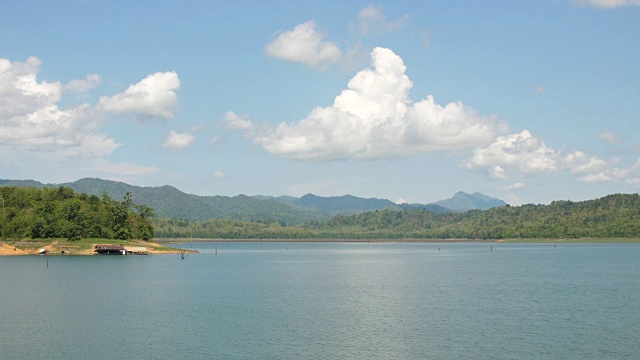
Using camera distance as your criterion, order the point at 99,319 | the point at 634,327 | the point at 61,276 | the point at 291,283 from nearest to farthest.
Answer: the point at 634,327 < the point at 99,319 < the point at 291,283 < the point at 61,276

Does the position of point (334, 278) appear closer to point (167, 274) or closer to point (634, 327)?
point (167, 274)

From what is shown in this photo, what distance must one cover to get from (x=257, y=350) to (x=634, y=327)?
4500 cm

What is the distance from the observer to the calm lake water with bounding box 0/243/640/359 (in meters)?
63.7

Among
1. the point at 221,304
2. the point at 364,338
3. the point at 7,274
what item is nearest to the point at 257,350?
the point at 364,338

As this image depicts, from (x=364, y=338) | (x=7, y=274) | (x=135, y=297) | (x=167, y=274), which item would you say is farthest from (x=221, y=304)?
(x=7, y=274)

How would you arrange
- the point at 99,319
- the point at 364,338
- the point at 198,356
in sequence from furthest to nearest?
the point at 99,319 → the point at 364,338 → the point at 198,356

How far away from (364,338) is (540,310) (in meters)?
33.5

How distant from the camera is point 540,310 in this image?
9050cm

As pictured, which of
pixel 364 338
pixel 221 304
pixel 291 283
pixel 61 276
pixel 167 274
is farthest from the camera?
pixel 167 274

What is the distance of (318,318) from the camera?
274 feet

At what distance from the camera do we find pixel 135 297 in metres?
108

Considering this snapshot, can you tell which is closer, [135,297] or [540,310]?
[540,310]

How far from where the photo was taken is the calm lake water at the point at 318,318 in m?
63.7

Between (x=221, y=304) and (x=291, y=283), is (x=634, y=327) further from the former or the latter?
(x=291, y=283)
